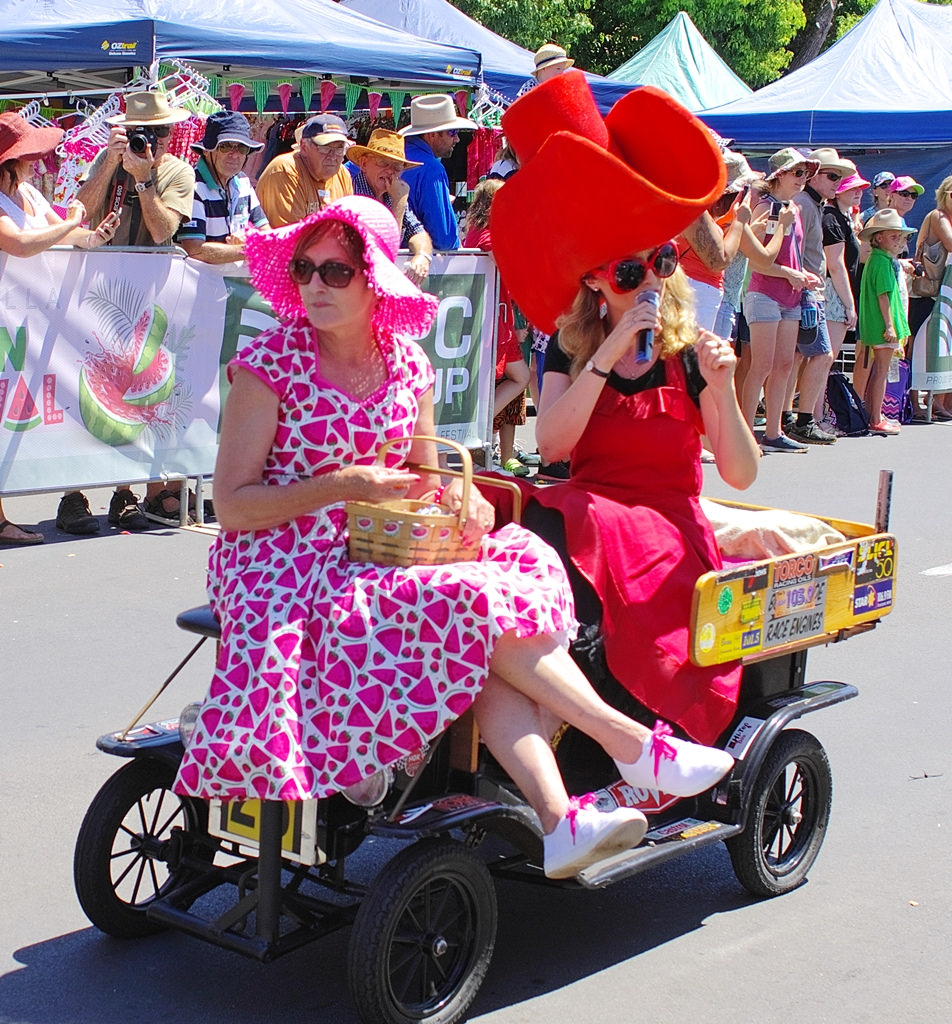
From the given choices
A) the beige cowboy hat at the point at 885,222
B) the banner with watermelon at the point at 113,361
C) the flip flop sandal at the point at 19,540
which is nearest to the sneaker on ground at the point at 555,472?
the banner with watermelon at the point at 113,361

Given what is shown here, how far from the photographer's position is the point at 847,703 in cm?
598

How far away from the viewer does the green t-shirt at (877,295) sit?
13109 mm

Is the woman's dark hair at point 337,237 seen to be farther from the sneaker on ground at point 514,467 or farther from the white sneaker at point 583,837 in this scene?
the sneaker on ground at point 514,467

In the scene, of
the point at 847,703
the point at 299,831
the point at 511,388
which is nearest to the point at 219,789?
the point at 299,831

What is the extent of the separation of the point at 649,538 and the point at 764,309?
25.9 feet

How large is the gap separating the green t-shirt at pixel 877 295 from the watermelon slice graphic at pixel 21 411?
784 centimetres

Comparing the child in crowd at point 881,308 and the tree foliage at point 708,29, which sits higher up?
the tree foliage at point 708,29

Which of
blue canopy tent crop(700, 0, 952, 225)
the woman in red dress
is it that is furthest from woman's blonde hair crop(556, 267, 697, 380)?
blue canopy tent crop(700, 0, 952, 225)

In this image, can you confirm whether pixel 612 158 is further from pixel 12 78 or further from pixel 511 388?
pixel 12 78

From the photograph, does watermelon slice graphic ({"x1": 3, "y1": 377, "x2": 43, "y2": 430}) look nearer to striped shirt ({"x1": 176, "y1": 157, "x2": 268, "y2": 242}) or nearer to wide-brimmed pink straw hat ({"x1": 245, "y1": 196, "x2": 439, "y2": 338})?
striped shirt ({"x1": 176, "y1": 157, "x2": 268, "y2": 242})

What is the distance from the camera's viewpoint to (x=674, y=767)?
3.68 m

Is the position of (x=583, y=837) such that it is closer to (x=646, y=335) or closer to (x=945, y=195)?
(x=646, y=335)

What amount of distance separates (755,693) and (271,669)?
1.59 metres

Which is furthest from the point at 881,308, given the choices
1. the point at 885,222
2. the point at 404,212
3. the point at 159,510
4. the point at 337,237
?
the point at 337,237
